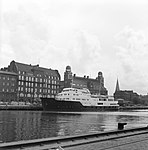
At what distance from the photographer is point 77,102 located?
96062mm

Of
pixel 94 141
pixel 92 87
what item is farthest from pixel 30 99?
pixel 94 141

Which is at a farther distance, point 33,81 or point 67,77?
point 67,77

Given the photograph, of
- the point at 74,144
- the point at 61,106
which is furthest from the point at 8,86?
the point at 74,144

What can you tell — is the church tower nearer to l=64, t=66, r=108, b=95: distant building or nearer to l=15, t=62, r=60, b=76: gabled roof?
l=64, t=66, r=108, b=95: distant building

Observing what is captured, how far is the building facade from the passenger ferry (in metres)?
36.3

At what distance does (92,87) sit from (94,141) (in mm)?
178710

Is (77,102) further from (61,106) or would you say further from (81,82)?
(81,82)

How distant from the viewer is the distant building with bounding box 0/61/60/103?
134 m

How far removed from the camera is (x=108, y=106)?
108 m

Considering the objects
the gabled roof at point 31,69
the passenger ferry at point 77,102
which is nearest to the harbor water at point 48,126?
the passenger ferry at point 77,102

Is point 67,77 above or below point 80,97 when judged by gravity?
above

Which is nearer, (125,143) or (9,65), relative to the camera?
(125,143)

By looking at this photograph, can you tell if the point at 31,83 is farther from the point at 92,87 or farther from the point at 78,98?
the point at 92,87

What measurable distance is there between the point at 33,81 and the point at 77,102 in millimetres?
50965
